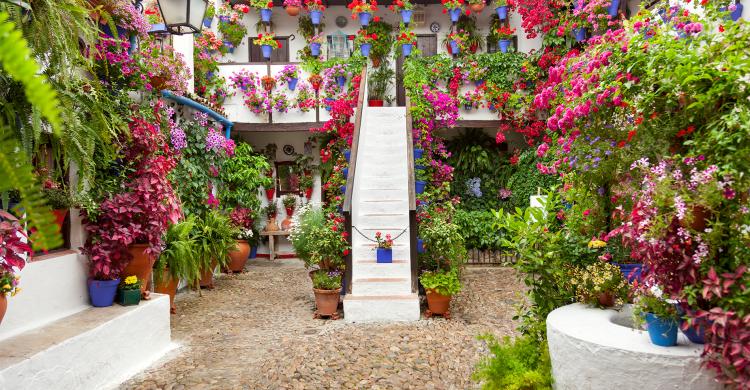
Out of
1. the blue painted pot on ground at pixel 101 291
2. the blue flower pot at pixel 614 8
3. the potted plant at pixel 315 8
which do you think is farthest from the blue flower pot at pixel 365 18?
the blue painted pot on ground at pixel 101 291

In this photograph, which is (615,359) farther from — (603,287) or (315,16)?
(315,16)

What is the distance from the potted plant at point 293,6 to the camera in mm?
10757

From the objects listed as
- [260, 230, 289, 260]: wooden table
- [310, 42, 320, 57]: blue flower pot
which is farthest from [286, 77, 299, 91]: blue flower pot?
[260, 230, 289, 260]: wooden table

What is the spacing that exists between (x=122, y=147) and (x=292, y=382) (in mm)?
2586

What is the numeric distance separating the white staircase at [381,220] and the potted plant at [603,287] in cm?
270

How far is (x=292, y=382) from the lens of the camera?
4266 mm

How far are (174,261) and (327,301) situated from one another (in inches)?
69.2

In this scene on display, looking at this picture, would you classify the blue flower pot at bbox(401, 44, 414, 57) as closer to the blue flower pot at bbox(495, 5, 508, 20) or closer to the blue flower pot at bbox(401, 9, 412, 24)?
the blue flower pot at bbox(401, 9, 412, 24)

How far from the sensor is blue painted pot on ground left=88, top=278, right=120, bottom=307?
4656 millimetres

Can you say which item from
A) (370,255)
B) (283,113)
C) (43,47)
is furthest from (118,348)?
(283,113)

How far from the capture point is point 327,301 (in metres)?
6.19

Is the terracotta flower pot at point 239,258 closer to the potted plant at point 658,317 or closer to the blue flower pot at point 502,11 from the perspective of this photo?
the blue flower pot at point 502,11

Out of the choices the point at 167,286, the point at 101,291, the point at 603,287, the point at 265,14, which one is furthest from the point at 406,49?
the point at 603,287

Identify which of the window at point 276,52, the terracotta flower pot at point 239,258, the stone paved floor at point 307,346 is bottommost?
the stone paved floor at point 307,346
